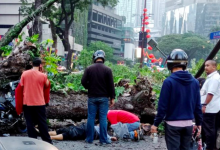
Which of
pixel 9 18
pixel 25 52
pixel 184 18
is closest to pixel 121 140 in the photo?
pixel 25 52

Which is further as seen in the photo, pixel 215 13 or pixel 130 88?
pixel 215 13

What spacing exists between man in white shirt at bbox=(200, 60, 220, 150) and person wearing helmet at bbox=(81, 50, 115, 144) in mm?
1885

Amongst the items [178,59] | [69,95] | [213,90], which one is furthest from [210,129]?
[69,95]

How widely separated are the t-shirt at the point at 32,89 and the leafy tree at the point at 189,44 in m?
78.1

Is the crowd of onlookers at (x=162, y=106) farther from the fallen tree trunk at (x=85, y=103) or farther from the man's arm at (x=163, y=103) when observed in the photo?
the fallen tree trunk at (x=85, y=103)

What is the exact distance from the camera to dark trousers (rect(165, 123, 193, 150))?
3.86 m

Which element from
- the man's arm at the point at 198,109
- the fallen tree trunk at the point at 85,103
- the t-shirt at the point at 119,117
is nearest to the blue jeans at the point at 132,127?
the t-shirt at the point at 119,117

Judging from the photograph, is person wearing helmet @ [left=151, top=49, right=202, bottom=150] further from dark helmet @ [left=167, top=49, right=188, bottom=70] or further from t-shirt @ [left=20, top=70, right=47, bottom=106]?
t-shirt @ [left=20, top=70, right=47, bottom=106]

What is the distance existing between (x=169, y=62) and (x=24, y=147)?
2.25m

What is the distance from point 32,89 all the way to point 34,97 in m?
0.16

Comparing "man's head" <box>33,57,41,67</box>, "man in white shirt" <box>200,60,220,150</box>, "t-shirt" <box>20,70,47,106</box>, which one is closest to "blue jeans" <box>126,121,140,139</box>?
"man in white shirt" <box>200,60,220,150</box>

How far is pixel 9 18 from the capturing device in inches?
1905

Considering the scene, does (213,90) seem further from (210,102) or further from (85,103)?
(85,103)

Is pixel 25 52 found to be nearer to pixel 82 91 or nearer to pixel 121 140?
pixel 82 91
